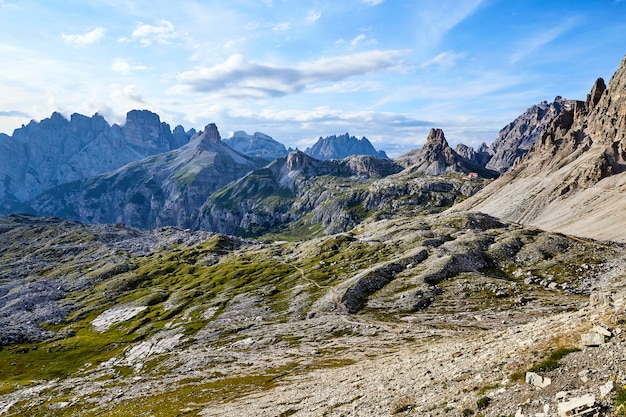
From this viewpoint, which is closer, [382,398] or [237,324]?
[382,398]

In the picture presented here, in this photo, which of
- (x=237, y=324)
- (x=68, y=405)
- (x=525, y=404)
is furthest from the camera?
(x=237, y=324)

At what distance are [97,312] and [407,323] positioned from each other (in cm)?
16283

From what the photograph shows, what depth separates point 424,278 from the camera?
146m

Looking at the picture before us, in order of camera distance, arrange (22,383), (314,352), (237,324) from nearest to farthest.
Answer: (314,352), (22,383), (237,324)

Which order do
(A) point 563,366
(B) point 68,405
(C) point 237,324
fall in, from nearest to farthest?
(A) point 563,366 < (B) point 68,405 < (C) point 237,324

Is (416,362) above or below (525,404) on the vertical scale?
below

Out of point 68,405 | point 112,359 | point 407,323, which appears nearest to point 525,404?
point 407,323

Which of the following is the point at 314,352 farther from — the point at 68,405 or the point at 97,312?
the point at 97,312

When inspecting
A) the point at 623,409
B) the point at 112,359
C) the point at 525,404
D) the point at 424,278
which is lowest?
the point at 112,359

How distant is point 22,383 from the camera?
119 metres

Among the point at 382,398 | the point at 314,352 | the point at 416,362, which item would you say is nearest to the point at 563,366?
the point at 382,398

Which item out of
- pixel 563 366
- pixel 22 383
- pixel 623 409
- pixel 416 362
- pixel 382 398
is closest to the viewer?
pixel 623 409

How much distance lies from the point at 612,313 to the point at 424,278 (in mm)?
116679

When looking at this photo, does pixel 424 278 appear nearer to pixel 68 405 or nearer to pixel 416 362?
pixel 416 362
